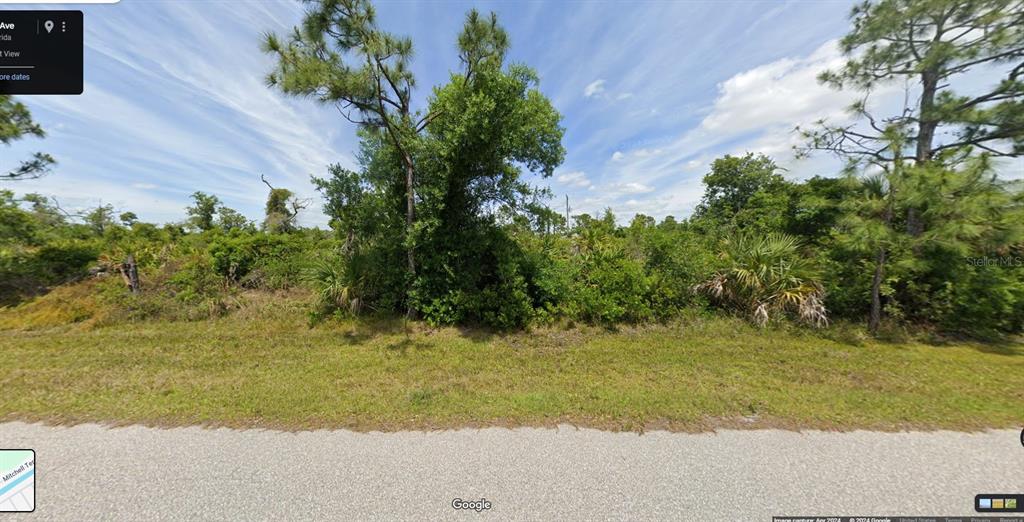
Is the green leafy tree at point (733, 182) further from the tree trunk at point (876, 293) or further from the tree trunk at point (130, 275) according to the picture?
the tree trunk at point (130, 275)

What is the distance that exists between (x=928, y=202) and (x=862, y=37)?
4.35 meters

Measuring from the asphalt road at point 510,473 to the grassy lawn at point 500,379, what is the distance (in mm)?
244

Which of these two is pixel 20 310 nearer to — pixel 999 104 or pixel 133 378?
pixel 133 378

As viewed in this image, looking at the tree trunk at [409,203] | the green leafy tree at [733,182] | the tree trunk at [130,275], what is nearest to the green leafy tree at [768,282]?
the tree trunk at [409,203]

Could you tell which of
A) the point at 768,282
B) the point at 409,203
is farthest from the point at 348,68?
the point at 768,282

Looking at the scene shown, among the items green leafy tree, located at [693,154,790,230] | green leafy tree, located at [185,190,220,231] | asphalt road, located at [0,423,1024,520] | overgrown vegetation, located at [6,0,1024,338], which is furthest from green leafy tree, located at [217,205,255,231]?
green leafy tree, located at [693,154,790,230]

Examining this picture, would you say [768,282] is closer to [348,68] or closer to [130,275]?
[348,68]

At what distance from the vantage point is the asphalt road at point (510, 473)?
6.68ft

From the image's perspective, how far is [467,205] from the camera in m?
6.50

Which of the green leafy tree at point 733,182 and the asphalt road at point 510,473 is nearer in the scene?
the asphalt road at point 510,473

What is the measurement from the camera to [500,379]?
160 inches

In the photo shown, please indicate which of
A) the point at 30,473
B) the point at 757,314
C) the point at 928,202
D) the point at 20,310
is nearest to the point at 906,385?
the point at 757,314

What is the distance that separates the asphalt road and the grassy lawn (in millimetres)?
244

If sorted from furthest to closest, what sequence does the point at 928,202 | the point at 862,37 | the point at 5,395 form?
1. the point at 862,37
2. the point at 928,202
3. the point at 5,395
